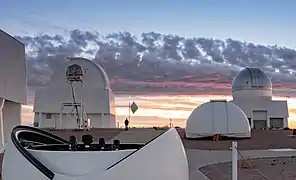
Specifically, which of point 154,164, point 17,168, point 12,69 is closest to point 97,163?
point 154,164

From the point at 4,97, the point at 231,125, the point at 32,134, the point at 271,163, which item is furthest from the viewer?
the point at 231,125

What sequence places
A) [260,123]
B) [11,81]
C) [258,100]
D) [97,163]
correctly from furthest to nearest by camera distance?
1. [260,123]
2. [258,100]
3. [11,81]
4. [97,163]

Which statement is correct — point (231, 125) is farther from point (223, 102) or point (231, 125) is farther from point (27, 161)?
point (27, 161)

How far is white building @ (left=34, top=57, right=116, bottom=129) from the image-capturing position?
56.2 m

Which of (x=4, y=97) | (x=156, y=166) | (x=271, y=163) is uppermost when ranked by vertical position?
(x=4, y=97)

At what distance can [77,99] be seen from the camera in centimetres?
5609

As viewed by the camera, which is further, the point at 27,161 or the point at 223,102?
the point at 223,102

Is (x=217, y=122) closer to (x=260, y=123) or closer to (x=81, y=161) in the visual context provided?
(x=260, y=123)

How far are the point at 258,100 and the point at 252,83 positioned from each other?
86.7 inches

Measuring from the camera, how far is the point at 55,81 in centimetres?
5806

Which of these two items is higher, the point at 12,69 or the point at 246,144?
the point at 12,69

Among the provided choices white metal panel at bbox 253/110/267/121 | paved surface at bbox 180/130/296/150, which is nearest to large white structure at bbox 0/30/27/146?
paved surface at bbox 180/130/296/150

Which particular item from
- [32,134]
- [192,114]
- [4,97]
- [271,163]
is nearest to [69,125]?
[192,114]

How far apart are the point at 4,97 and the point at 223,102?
1884 centimetres
